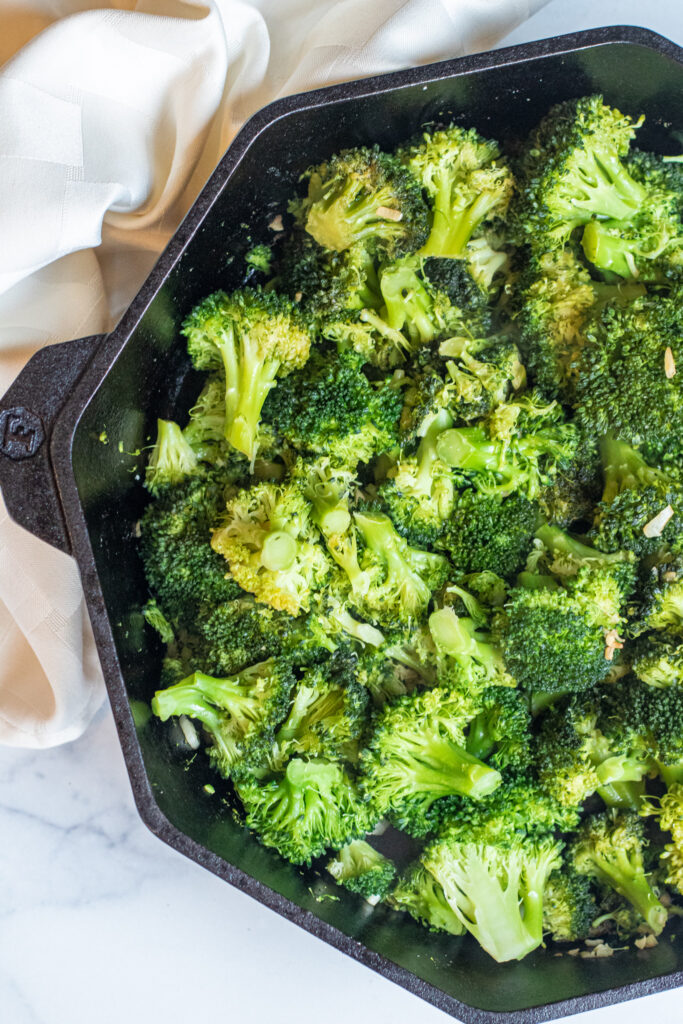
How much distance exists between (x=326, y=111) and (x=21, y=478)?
913 mm

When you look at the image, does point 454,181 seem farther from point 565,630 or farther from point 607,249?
point 565,630

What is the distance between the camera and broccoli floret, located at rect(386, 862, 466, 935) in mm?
1791

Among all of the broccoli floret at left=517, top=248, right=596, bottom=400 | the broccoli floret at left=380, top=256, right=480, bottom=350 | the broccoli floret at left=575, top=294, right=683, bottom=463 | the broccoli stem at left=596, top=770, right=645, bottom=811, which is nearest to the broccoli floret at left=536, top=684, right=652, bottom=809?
the broccoli stem at left=596, top=770, right=645, bottom=811

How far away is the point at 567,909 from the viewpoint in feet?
5.99

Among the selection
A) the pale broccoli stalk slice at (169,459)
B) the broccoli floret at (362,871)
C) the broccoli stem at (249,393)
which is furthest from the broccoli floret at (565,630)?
the pale broccoli stalk slice at (169,459)

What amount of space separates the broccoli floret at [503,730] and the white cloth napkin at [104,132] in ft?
2.86

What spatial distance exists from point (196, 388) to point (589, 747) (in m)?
1.16

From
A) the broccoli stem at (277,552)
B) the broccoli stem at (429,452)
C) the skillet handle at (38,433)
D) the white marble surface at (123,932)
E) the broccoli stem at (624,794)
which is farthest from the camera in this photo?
the white marble surface at (123,932)

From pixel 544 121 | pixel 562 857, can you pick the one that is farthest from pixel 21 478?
pixel 562 857

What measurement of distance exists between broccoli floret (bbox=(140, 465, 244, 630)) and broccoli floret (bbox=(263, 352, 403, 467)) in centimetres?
17

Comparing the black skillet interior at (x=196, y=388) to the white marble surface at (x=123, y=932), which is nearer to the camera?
the black skillet interior at (x=196, y=388)

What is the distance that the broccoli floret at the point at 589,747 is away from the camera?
1768 millimetres

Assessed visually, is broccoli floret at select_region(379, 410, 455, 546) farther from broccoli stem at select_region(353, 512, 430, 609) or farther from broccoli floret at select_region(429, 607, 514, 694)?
broccoli floret at select_region(429, 607, 514, 694)

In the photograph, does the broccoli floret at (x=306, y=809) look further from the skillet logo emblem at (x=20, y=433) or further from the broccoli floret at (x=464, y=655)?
the skillet logo emblem at (x=20, y=433)
